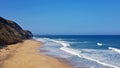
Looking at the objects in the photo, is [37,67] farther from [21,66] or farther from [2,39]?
[2,39]

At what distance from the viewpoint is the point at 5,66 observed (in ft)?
80.4

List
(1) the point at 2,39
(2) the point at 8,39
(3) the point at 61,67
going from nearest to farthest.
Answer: (3) the point at 61,67 < (1) the point at 2,39 < (2) the point at 8,39

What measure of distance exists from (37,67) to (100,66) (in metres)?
5.79

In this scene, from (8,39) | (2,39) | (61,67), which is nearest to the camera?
(61,67)

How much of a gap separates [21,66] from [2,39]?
82.7 feet

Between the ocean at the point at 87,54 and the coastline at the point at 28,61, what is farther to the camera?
the ocean at the point at 87,54

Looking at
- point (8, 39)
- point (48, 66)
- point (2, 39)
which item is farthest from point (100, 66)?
point (8, 39)

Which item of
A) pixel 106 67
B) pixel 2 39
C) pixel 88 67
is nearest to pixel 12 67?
pixel 88 67

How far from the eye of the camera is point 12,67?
24.2 m

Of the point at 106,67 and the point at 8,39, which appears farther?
the point at 8,39

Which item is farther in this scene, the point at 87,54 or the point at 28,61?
the point at 87,54

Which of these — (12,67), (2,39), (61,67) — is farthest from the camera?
(2,39)

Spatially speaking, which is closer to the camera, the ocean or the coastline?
the coastline

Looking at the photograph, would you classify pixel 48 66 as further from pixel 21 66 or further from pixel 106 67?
pixel 106 67
